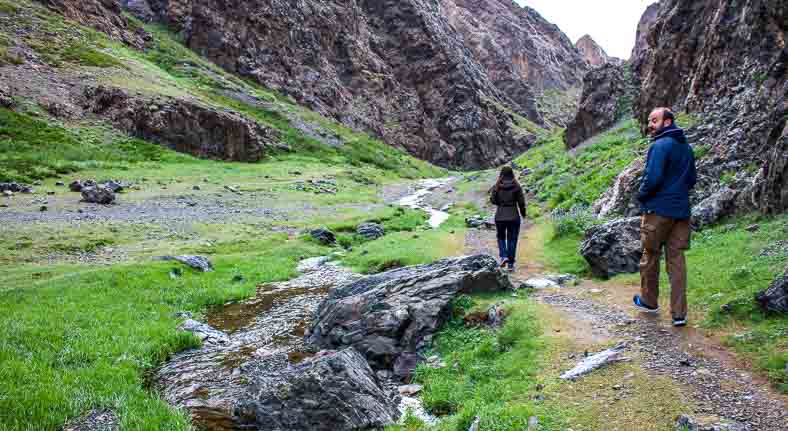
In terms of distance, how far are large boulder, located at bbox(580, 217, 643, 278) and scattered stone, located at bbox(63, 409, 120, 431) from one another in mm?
12879

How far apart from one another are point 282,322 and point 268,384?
569cm

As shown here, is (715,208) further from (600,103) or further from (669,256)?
(600,103)

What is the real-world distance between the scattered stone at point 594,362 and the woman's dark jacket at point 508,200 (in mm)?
8605

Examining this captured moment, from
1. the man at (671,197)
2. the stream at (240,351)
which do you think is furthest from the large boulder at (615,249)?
the stream at (240,351)

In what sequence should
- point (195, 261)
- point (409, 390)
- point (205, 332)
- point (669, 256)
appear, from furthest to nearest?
point (195, 261)
point (205, 332)
point (409, 390)
point (669, 256)

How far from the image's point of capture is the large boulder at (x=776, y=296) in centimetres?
864

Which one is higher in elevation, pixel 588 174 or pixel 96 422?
pixel 588 174

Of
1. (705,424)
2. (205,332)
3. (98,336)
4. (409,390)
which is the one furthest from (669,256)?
(98,336)

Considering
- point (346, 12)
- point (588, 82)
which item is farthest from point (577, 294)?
point (346, 12)

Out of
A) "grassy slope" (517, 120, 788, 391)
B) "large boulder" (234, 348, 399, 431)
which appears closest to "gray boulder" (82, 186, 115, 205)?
"grassy slope" (517, 120, 788, 391)

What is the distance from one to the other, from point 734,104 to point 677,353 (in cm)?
1822

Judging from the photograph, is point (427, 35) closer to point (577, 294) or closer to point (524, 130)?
point (524, 130)

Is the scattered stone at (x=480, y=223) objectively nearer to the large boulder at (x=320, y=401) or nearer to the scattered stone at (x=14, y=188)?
the large boulder at (x=320, y=401)

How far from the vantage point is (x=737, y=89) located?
22844mm
